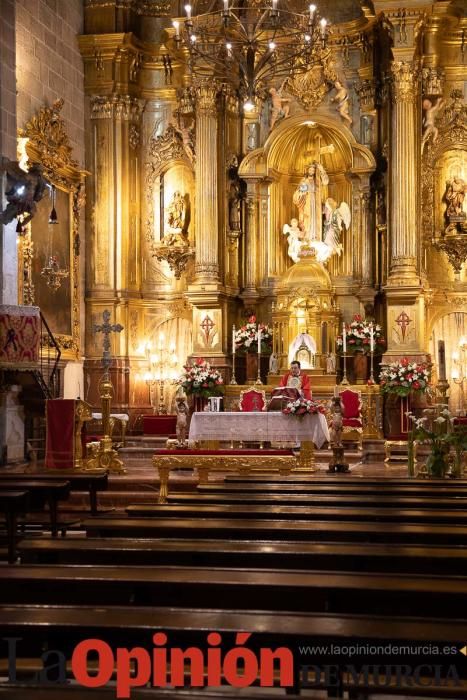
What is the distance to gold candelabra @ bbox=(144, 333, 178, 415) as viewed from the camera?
2181cm

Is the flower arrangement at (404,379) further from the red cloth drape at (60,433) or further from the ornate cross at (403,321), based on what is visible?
the red cloth drape at (60,433)

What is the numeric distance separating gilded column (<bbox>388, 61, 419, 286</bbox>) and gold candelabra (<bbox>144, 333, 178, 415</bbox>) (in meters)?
5.29

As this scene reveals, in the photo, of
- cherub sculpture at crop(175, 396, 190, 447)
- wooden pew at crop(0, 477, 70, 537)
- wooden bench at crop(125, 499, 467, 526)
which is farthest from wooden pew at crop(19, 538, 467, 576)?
cherub sculpture at crop(175, 396, 190, 447)

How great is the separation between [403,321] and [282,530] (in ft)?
47.8

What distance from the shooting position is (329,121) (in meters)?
21.4

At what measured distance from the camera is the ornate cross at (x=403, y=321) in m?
20.1

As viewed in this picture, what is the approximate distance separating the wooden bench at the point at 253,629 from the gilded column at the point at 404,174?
54.6 feet

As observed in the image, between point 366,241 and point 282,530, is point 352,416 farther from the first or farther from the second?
point 282,530

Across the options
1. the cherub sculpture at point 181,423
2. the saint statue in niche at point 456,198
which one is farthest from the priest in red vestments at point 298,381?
the saint statue in niche at point 456,198

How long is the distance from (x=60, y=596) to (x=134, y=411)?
667 inches

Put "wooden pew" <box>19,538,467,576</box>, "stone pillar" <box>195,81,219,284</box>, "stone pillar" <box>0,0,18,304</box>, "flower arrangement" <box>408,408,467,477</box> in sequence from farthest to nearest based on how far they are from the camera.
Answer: "stone pillar" <box>195,81,219,284</box> → "stone pillar" <box>0,0,18,304</box> → "flower arrangement" <box>408,408,467,477</box> → "wooden pew" <box>19,538,467,576</box>

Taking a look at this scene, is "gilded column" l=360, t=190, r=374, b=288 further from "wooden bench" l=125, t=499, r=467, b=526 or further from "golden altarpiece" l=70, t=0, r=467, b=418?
"wooden bench" l=125, t=499, r=467, b=526

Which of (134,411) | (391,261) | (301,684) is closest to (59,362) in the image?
(134,411)

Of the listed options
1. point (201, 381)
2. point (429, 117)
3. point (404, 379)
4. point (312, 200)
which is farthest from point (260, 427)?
point (429, 117)
